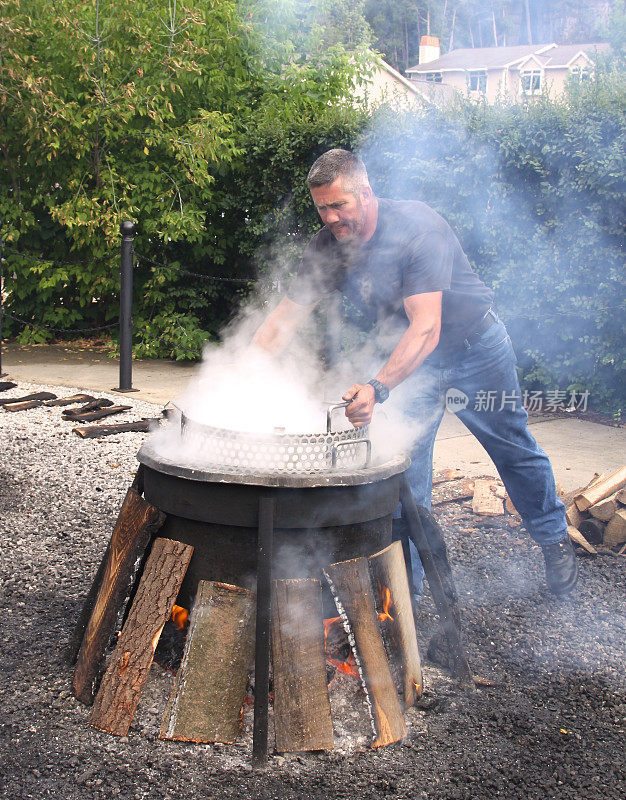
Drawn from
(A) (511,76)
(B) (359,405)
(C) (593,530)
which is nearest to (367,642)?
(B) (359,405)

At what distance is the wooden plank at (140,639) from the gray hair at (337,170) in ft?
4.33

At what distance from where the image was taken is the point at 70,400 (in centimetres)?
710

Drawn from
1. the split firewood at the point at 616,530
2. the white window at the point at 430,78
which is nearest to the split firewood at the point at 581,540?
the split firewood at the point at 616,530

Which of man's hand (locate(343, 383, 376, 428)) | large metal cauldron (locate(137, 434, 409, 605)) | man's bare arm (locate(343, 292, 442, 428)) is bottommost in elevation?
large metal cauldron (locate(137, 434, 409, 605))

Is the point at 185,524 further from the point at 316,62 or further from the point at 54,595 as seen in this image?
the point at 316,62

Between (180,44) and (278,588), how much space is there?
7927 millimetres

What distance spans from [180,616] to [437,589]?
90 centimetres

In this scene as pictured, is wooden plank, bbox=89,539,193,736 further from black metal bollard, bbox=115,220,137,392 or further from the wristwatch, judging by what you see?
black metal bollard, bbox=115,220,137,392

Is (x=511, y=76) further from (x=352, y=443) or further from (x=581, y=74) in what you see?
(x=352, y=443)

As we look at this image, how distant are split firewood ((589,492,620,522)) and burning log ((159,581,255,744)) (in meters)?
2.45

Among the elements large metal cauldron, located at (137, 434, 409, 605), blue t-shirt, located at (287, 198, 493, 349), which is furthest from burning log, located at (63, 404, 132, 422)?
large metal cauldron, located at (137, 434, 409, 605)

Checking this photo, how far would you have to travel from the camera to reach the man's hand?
256 cm

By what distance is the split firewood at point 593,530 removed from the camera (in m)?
4.25

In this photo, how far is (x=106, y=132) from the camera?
29.5 feet
